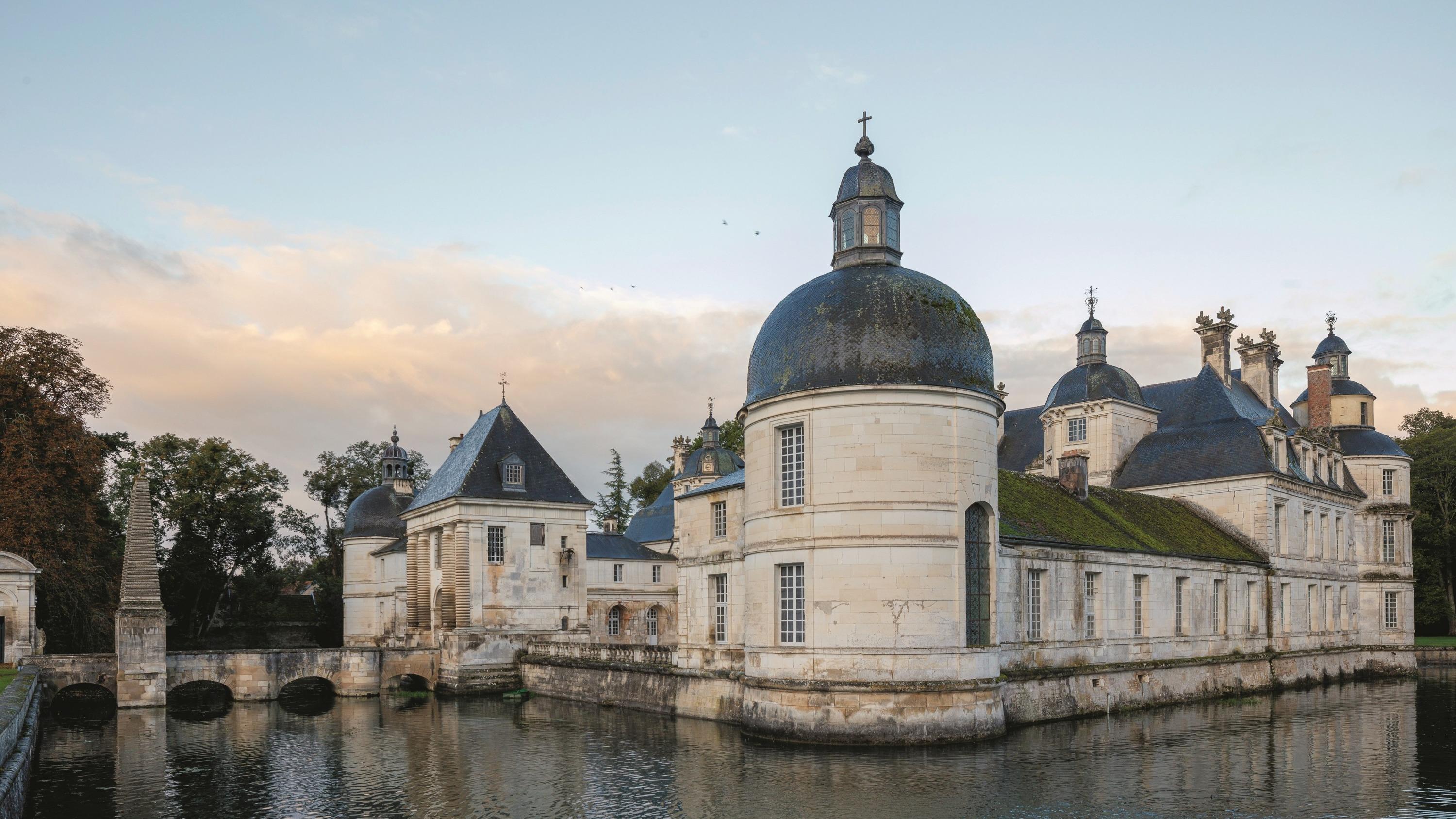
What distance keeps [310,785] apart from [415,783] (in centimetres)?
185

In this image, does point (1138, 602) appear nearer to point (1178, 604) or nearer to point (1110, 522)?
point (1110, 522)

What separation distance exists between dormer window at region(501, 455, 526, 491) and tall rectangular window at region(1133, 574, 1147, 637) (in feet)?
65.6

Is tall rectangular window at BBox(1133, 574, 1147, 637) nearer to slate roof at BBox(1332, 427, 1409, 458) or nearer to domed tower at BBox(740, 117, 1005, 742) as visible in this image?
domed tower at BBox(740, 117, 1005, 742)

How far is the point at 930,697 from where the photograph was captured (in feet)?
67.3

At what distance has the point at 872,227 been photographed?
2381cm

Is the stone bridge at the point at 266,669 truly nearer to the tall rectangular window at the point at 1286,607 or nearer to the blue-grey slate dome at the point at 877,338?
the blue-grey slate dome at the point at 877,338

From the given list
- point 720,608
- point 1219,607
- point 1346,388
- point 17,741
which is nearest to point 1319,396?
point 1346,388

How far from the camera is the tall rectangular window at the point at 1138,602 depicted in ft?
96.9

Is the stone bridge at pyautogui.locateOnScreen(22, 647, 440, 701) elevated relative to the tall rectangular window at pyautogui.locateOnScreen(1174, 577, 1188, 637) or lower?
lower

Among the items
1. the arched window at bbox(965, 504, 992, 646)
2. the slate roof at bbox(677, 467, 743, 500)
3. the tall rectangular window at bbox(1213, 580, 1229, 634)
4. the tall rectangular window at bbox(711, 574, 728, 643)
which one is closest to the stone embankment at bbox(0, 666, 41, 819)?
the tall rectangular window at bbox(711, 574, 728, 643)

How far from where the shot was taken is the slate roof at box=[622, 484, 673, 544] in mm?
61219

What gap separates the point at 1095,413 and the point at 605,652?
2178cm

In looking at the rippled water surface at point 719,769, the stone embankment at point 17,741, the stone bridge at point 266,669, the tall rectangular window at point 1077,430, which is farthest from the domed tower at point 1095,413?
the stone embankment at point 17,741

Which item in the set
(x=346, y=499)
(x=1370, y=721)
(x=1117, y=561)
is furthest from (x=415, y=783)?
(x=346, y=499)
